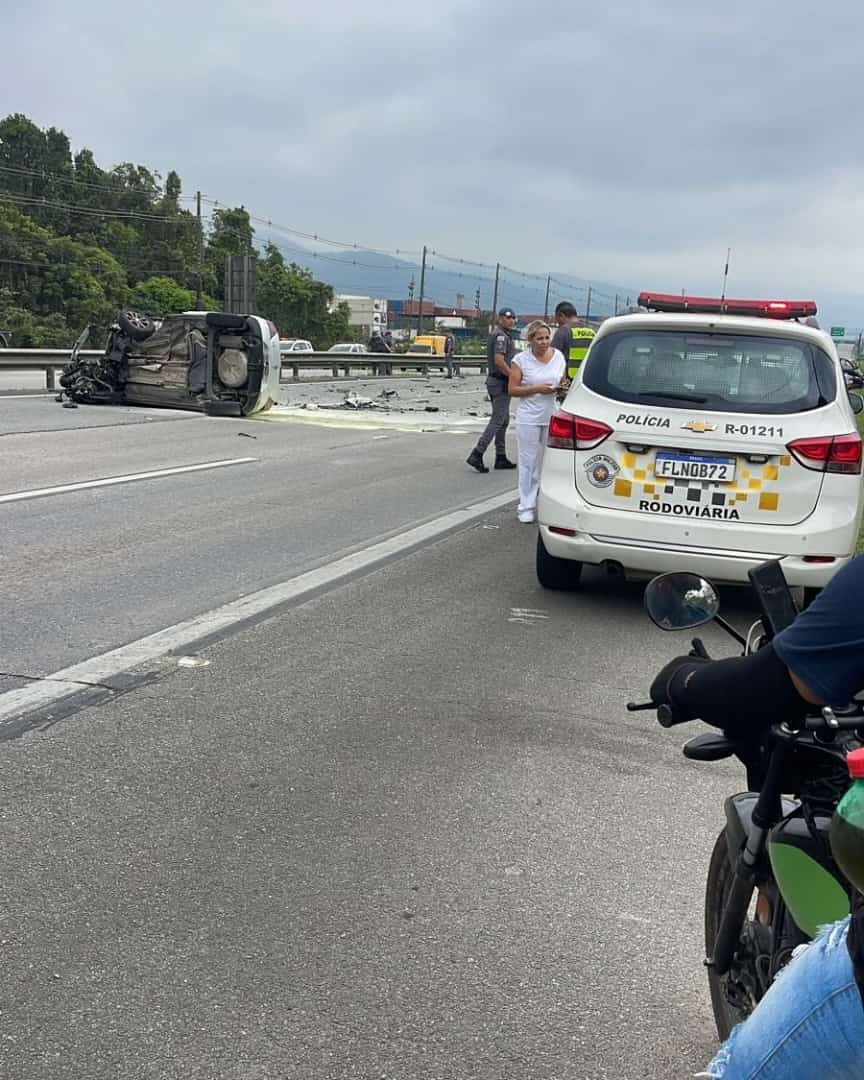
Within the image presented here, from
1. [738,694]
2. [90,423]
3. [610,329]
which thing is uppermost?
[610,329]

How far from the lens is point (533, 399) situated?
34.3ft

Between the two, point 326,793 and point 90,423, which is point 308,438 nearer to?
point 90,423

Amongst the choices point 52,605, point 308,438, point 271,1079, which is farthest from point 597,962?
point 308,438

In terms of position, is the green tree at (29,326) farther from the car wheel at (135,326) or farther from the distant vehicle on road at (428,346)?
the car wheel at (135,326)

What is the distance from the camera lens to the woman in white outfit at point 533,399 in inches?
400

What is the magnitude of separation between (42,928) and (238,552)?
5.37m

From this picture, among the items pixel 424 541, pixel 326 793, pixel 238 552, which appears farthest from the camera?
pixel 424 541

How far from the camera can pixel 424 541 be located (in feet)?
29.9

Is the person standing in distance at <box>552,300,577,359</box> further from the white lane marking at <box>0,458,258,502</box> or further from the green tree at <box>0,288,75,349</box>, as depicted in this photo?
the green tree at <box>0,288,75,349</box>

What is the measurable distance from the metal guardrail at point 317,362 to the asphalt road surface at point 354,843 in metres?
16.6

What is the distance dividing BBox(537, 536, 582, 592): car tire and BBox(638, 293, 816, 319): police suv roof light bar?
2.28 metres

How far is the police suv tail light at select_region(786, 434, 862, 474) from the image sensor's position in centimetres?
647

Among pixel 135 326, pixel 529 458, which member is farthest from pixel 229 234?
pixel 529 458

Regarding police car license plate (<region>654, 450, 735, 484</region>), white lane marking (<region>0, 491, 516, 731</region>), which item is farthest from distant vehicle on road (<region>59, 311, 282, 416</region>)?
police car license plate (<region>654, 450, 735, 484</region>)
